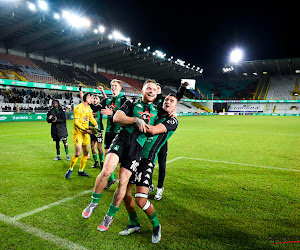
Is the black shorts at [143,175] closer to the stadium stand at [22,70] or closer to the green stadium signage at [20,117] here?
Answer: the green stadium signage at [20,117]

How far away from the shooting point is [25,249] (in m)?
2.78

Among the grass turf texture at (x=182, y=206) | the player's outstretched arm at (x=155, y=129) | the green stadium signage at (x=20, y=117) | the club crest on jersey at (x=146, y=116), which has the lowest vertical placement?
the grass turf texture at (x=182, y=206)

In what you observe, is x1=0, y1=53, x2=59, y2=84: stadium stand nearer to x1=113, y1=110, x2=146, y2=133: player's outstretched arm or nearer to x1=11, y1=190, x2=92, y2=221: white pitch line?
x1=11, y1=190, x2=92, y2=221: white pitch line

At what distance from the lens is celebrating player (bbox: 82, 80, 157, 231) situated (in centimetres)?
292

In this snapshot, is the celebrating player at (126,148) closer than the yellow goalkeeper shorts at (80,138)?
Yes

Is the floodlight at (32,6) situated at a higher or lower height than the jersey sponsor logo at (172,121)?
higher

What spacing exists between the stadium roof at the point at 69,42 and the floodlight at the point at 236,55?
1195 cm

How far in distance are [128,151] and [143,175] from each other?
38 centimetres

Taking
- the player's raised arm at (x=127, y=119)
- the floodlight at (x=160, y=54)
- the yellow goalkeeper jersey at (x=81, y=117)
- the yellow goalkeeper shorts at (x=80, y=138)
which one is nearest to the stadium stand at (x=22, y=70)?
the floodlight at (x=160, y=54)

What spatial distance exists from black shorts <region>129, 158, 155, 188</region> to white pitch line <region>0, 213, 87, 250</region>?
1019mm

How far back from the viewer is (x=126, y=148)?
308cm

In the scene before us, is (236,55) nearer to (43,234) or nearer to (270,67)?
(270,67)

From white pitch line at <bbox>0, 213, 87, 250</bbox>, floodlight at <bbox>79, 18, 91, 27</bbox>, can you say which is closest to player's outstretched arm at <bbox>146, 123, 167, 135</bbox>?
white pitch line at <bbox>0, 213, 87, 250</bbox>

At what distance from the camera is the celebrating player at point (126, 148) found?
2.92 meters
